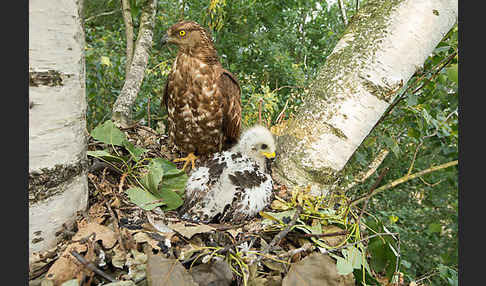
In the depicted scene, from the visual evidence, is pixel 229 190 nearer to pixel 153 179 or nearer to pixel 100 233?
pixel 153 179

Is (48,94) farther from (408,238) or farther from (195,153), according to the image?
(408,238)

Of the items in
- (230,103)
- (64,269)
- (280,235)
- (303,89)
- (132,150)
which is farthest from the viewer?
(303,89)

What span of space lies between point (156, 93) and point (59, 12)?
303cm

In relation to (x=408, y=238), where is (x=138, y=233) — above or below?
above

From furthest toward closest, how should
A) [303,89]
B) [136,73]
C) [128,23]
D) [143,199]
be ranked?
[303,89] < [128,23] < [136,73] < [143,199]

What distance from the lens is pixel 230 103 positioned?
2068mm

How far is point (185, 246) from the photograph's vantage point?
1.07m

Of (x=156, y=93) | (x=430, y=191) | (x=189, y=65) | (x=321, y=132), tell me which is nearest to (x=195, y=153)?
(x=189, y=65)

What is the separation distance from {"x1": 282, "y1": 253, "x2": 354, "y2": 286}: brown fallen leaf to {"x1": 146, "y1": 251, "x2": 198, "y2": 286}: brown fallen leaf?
1.09 ft

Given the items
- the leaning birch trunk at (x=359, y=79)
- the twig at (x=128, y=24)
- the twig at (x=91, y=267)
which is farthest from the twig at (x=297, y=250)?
the twig at (x=128, y=24)

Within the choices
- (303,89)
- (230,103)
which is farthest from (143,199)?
(303,89)

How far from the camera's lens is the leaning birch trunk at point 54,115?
851mm

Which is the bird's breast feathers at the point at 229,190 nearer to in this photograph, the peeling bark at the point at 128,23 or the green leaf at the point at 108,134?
the green leaf at the point at 108,134

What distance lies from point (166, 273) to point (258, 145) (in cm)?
118
